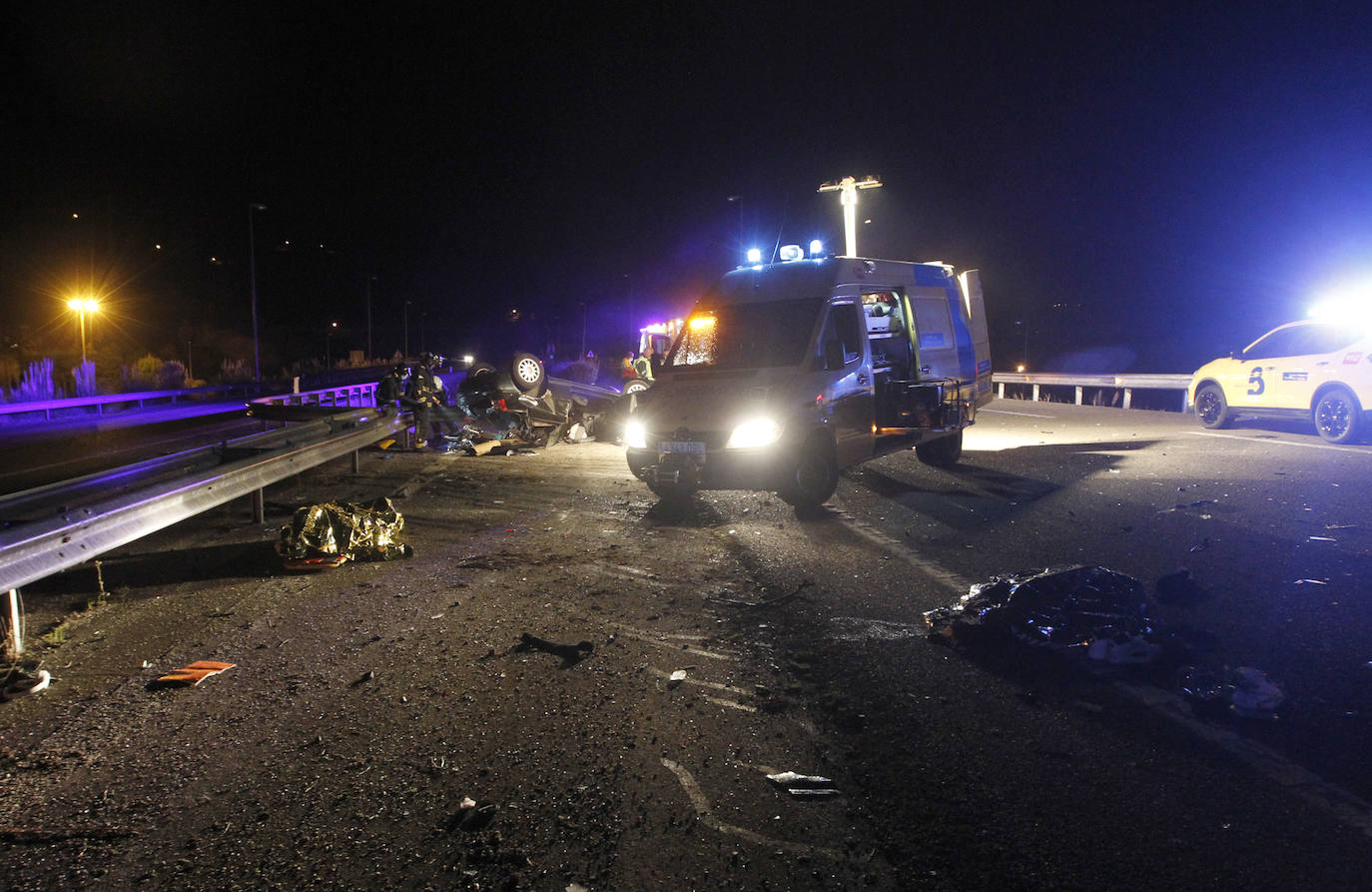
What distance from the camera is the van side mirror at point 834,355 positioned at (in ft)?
29.1

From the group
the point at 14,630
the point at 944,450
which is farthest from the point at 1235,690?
the point at 944,450

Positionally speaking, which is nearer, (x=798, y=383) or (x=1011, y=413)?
(x=798, y=383)

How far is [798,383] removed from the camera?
A: 8.45 meters

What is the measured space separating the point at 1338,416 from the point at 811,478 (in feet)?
30.6

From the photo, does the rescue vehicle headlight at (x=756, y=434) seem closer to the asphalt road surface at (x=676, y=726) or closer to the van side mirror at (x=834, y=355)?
the van side mirror at (x=834, y=355)

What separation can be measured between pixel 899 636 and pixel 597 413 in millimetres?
12232

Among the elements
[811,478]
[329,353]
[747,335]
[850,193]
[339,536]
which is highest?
[850,193]

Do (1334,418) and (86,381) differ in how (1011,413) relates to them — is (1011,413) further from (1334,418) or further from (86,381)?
(86,381)

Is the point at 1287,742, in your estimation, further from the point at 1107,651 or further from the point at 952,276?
the point at 952,276

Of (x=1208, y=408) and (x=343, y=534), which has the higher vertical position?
(x=1208, y=408)

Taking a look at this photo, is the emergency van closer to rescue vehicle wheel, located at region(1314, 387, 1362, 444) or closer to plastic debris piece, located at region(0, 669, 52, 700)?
plastic debris piece, located at region(0, 669, 52, 700)

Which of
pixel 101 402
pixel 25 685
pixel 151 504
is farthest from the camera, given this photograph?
pixel 101 402

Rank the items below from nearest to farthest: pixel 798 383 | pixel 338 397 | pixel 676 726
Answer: pixel 676 726 < pixel 798 383 < pixel 338 397

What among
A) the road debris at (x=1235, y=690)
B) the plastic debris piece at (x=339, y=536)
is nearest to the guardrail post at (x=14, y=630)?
the plastic debris piece at (x=339, y=536)
